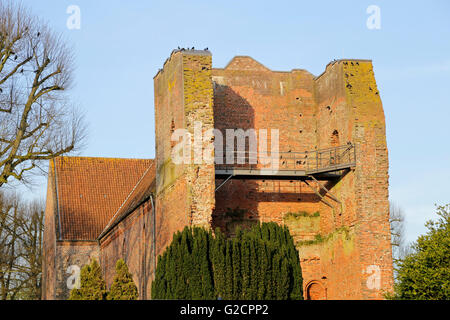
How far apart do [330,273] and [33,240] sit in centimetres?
2382

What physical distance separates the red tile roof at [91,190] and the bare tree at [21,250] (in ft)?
13.3

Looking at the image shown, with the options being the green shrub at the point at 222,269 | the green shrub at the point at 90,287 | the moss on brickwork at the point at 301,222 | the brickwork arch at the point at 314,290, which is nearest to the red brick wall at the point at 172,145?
the green shrub at the point at 222,269

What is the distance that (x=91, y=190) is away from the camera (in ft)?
127

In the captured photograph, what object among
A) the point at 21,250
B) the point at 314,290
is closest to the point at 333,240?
the point at 314,290

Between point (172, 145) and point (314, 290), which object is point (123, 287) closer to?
point (172, 145)

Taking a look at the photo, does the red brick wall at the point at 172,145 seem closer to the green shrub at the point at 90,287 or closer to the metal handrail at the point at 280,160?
the metal handrail at the point at 280,160

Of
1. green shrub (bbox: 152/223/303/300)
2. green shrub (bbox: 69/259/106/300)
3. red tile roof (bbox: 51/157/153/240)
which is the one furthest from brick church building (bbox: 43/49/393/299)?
red tile roof (bbox: 51/157/153/240)

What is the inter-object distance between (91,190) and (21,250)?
7719 mm

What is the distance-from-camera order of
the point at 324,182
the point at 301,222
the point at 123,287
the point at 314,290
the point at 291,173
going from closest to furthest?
the point at 123,287 < the point at 291,173 < the point at 314,290 < the point at 324,182 < the point at 301,222

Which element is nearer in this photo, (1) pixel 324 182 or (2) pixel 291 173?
(2) pixel 291 173

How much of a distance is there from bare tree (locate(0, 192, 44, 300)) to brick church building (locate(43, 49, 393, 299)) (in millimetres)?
13102

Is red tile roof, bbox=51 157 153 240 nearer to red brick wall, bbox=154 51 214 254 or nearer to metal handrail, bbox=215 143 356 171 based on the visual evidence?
red brick wall, bbox=154 51 214 254

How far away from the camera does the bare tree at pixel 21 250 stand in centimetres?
4112
